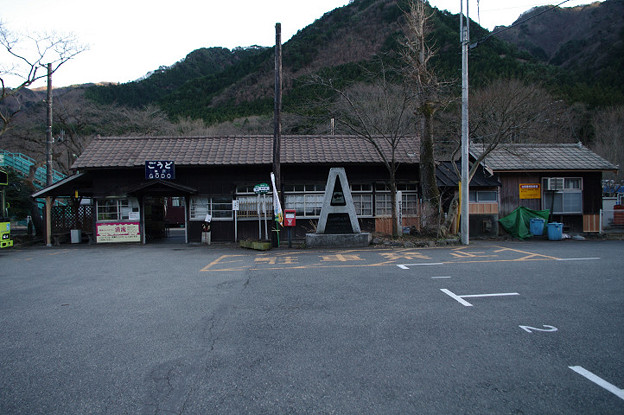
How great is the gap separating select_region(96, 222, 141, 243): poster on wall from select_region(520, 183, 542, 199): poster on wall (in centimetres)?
1885

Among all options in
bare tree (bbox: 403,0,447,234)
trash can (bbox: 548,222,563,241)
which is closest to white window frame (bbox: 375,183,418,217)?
bare tree (bbox: 403,0,447,234)

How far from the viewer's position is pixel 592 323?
4879mm

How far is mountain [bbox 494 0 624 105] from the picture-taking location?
138 ft

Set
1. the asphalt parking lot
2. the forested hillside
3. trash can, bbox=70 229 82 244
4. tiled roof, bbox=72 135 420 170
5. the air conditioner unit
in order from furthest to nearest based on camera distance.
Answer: the forested hillside → the air conditioner unit → trash can, bbox=70 229 82 244 → tiled roof, bbox=72 135 420 170 → the asphalt parking lot

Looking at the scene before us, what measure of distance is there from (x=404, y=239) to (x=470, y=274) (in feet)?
21.8

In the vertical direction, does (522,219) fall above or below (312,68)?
below

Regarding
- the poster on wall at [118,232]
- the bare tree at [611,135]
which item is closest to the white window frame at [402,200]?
the poster on wall at [118,232]

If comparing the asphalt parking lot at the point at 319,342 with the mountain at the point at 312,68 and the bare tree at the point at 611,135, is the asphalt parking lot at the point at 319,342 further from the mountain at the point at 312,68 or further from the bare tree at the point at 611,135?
the bare tree at the point at 611,135

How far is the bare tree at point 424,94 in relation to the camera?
1541 centimetres

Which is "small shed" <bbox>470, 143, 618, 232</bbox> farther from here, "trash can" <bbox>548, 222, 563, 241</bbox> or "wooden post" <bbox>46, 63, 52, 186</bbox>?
"wooden post" <bbox>46, 63, 52, 186</bbox>

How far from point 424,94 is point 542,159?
26.2ft

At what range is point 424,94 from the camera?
15.5 m

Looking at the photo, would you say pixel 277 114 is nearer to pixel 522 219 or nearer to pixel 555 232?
pixel 522 219

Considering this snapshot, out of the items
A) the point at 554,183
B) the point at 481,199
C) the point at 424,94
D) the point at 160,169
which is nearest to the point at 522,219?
the point at 481,199
